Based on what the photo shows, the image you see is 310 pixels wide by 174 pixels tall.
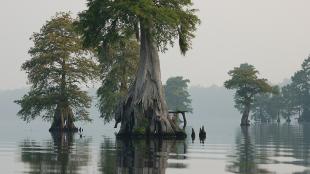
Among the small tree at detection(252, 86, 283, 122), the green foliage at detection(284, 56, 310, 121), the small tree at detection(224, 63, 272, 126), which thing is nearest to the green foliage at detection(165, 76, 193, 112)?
the small tree at detection(252, 86, 283, 122)

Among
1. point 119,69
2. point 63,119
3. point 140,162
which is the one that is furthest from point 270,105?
point 140,162

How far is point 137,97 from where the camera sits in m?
59.2

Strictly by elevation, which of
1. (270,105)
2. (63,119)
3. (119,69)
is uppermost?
(119,69)

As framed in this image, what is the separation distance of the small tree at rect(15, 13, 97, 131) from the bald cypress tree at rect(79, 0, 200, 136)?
21.3 metres

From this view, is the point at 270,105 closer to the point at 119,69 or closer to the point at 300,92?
the point at 300,92

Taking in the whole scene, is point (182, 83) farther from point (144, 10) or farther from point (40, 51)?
point (144, 10)

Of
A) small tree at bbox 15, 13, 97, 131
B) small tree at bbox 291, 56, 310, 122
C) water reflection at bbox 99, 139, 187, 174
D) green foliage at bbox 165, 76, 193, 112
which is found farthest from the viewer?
green foliage at bbox 165, 76, 193, 112

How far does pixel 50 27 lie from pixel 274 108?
317ft

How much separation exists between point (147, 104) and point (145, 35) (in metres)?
7.18

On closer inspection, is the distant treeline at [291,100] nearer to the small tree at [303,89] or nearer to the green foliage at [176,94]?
the small tree at [303,89]

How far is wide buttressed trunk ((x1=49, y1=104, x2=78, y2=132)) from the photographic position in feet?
270

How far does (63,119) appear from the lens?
83.0m

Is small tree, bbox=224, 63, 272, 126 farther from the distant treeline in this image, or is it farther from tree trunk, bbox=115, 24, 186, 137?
tree trunk, bbox=115, 24, 186, 137

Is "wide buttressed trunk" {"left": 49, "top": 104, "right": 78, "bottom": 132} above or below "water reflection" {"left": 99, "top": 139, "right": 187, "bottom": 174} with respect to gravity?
above
